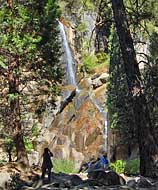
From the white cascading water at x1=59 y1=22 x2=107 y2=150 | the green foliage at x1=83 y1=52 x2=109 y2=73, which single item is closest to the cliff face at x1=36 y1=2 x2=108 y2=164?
the white cascading water at x1=59 y1=22 x2=107 y2=150

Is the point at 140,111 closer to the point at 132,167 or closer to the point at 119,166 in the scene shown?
the point at 132,167

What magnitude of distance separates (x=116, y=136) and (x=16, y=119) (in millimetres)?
11418

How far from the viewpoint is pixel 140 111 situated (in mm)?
11047

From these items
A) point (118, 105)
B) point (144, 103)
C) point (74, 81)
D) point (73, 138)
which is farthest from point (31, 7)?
point (74, 81)

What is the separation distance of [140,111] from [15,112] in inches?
202

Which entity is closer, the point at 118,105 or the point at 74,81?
the point at 118,105

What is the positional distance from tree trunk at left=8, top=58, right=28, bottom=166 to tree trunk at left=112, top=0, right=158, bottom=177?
4456 mm

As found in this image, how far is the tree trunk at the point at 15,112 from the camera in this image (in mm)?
14523

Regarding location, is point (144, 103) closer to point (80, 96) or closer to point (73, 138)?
point (73, 138)

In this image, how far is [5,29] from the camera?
14680mm

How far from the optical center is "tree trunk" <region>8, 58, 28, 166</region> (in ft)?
47.6

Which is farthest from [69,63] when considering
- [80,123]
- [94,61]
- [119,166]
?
[119,166]

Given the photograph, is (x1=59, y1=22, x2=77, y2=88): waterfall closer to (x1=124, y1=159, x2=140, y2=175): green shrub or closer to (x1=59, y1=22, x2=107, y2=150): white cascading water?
(x1=59, y1=22, x2=107, y2=150): white cascading water

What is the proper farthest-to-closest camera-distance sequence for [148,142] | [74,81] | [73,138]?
[74,81] → [73,138] → [148,142]
